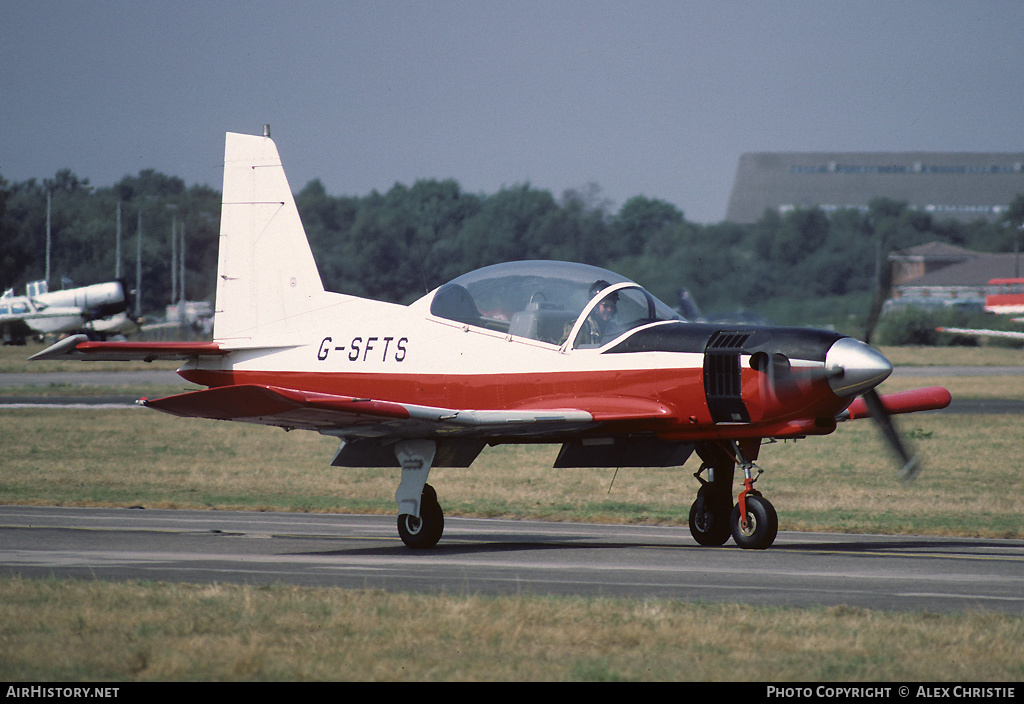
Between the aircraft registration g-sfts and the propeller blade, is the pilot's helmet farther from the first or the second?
the propeller blade

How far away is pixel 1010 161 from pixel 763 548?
400ft

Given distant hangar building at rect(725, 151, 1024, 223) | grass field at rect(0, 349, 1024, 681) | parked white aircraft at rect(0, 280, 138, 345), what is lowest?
grass field at rect(0, 349, 1024, 681)

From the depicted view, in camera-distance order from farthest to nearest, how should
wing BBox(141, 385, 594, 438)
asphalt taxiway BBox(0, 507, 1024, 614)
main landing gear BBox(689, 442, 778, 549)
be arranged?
main landing gear BBox(689, 442, 778, 549) < wing BBox(141, 385, 594, 438) < asphalt taxiway BBox(0, 507, 1024, 614)

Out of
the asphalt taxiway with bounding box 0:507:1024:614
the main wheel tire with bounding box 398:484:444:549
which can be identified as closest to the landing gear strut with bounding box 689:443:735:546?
the asphalt taxiway with bounding box 0:507:1024:614

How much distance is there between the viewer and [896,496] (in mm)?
18734

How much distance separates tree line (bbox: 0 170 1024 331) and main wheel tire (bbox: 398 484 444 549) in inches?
610

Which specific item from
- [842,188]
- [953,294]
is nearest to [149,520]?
[953,294]

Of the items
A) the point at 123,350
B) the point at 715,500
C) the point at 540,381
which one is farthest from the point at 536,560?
the point at 123,350

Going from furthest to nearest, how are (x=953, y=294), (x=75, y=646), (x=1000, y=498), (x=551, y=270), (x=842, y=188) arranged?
(x=842, y=188)
(x=953, y=294)
(x=1000, y=498)
(x=551, y=270)
(x=75, y=646)

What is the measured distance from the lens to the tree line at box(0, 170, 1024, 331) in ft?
160

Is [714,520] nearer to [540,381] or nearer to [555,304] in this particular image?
[540,381]

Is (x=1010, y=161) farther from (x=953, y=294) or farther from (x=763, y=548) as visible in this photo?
(x=763, y=548)

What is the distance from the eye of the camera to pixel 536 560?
11688 millimetres

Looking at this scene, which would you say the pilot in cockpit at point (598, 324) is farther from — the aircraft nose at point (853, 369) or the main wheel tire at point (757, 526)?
the aircraft nose at point (853, 369)
